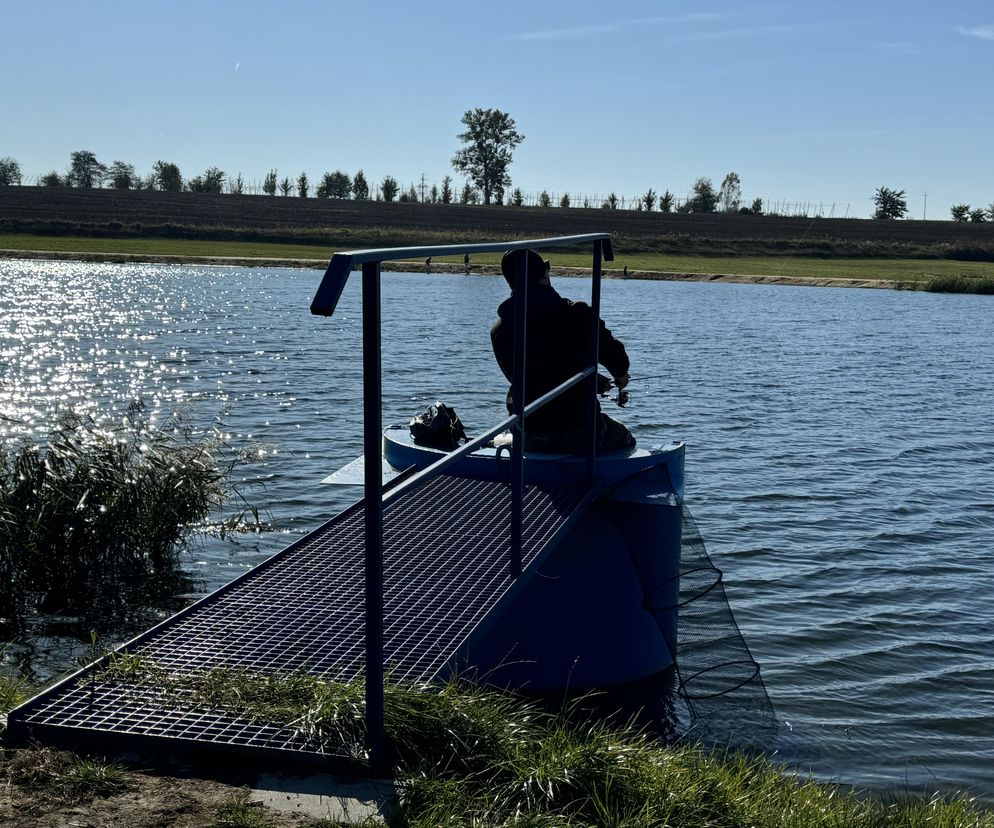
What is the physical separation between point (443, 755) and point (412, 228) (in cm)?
7242

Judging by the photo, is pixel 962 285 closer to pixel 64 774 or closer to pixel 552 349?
pixel 552 349

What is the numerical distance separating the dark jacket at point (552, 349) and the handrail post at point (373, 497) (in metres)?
3.35

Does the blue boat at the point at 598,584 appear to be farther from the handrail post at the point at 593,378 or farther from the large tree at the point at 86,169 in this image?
the large tree at the point at 86,169

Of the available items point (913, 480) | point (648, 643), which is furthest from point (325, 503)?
point (913, 480)

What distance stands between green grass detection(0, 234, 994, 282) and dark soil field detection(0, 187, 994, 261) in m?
2.40

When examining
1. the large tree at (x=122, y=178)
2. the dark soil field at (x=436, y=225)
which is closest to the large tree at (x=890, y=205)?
the dark soil field at (x=436, y=225)

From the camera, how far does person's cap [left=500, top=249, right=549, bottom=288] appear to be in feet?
17.3

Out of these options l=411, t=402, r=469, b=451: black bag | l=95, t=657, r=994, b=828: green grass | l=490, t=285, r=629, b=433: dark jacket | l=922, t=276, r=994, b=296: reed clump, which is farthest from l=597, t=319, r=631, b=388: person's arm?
l=922, t=276, r=994, b=296: reed clump

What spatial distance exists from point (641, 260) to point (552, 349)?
58.1 m

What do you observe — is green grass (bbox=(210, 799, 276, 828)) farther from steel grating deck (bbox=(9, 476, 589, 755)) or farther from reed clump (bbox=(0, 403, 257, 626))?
reed clump (bbox=(0, 403, 257, 626))

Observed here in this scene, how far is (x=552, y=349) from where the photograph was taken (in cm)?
681

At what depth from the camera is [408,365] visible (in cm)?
2206

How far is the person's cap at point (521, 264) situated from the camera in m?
5.29

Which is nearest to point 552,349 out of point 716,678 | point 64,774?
point 716,678
